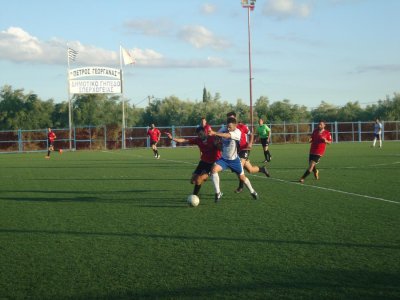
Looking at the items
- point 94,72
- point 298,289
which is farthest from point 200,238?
point 94,72

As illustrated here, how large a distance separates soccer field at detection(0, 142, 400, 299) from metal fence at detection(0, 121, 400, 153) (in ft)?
114

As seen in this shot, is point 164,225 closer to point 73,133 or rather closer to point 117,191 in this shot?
point 117,191

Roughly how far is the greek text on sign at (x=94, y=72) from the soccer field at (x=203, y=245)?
A: 3411cm

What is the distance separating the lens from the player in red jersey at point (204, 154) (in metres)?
10.7

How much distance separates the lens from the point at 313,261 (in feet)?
18.9

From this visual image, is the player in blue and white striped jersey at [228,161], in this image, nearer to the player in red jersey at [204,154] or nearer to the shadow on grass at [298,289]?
the player in red jersey at [204,154]

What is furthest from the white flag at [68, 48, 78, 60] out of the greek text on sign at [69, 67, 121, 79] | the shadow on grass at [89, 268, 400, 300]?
the shadow on grass at [89, 268, 400, 300]

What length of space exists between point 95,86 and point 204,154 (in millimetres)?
36296

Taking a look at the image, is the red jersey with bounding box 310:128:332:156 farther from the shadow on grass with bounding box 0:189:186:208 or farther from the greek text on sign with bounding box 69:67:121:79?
the greek text on sign with bounding box 69:67:121:79

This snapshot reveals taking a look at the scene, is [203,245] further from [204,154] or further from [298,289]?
[204,154]

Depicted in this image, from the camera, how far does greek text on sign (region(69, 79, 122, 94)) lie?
147ft

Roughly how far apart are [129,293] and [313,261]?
2.26 metres

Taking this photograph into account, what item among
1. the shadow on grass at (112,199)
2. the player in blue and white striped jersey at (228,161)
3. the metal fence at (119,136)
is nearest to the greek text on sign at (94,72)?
the metal fence at (119,136)

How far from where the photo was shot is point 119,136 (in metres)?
48.3
